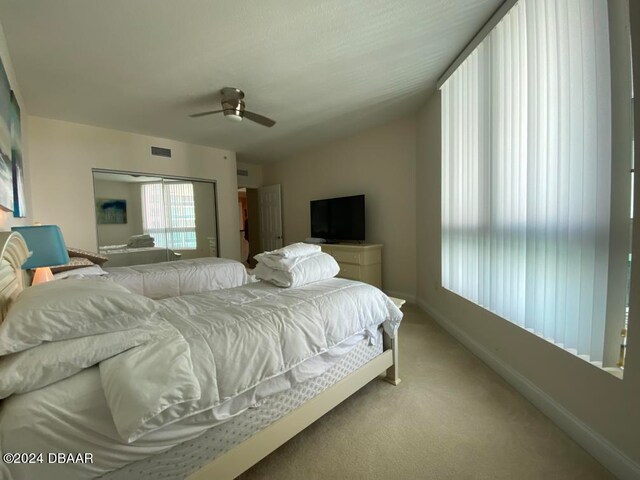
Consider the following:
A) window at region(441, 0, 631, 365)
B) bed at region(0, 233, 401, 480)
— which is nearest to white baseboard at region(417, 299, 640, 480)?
window at region(441, 0, 631, 365)

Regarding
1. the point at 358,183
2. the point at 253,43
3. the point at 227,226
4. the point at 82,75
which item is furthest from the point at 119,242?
the point at 358,183

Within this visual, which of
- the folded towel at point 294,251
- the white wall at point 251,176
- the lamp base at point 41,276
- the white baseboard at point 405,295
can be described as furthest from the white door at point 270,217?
the lamp base at point 41,276

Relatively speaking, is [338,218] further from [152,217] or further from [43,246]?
[43,246]

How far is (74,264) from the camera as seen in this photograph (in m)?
2.26

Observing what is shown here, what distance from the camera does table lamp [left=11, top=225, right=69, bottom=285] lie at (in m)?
1.39

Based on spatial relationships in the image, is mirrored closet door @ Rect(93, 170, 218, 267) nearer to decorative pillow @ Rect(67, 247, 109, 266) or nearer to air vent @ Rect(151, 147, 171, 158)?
air vent @ Rect(151, 147, 171, 158)

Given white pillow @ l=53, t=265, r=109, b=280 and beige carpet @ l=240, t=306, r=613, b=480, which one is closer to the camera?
beige carpet @ l=240, t=306, r=613, b=480

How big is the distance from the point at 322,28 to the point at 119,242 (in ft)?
12.2

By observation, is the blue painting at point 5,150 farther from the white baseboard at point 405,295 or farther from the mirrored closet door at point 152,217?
the white baseboard at point 405,295

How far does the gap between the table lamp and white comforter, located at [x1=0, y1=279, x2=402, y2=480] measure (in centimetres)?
66

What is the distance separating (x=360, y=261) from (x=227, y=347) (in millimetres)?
2811

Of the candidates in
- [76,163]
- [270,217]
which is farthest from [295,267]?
[270,217]

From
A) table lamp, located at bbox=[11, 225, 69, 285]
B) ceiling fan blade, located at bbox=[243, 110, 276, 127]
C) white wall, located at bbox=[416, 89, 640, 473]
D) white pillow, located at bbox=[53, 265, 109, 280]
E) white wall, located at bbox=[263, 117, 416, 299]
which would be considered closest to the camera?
white wall, located at bbox=[416, 89, 640, 473]

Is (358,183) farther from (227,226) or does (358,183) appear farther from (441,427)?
(441,427)
